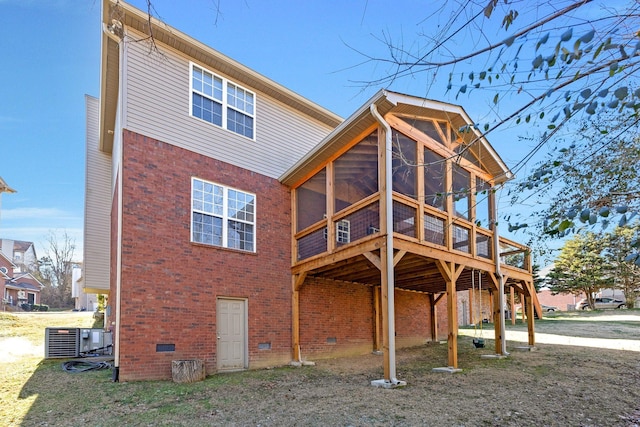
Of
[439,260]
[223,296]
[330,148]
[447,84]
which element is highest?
[330,148]

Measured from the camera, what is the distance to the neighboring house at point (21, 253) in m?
47.1

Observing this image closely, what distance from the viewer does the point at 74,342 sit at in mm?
10742

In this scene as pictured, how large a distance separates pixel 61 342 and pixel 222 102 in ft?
24.9

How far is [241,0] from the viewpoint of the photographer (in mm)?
3246

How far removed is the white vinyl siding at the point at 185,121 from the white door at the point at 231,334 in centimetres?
360

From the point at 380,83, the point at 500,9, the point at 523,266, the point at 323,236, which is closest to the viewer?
the point at 500,9

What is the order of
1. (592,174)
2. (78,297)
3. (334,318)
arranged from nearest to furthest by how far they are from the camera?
(592,174)
(334,318)
(78,297)

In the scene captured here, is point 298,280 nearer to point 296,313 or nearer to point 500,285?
point 296,313

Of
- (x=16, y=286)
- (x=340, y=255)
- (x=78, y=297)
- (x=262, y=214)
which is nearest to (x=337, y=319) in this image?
(x=340, y=255)

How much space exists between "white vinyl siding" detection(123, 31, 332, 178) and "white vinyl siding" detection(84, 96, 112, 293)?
6.12m

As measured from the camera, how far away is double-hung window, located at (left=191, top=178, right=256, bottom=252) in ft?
31.1

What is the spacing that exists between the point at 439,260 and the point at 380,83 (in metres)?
6.21

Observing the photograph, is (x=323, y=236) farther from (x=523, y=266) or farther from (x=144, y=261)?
(x=523, y=266)

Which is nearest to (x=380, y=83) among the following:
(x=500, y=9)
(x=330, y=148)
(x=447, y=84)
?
(x=447, y=84)
